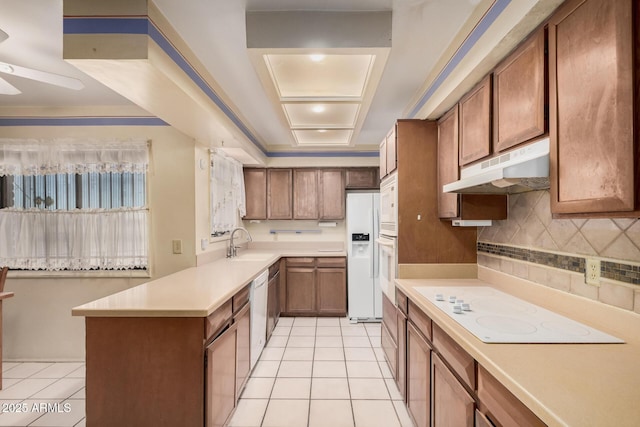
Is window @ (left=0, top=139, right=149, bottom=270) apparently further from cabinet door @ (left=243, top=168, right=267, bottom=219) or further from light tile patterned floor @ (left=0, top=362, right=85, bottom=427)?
cabinet door @ (left=243, top=168, right=267, bottom=219)

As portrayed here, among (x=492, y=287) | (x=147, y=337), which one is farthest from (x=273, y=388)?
(x=492, y=287)

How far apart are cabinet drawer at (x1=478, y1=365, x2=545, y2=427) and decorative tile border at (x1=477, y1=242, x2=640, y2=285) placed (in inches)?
27.2

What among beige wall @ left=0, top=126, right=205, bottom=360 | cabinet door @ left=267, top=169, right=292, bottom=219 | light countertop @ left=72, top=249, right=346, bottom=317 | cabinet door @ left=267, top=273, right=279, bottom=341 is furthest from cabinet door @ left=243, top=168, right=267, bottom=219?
light countertop @ left=72, top=249, right=346, bottom=317

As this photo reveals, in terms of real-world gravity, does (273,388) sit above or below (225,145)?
below

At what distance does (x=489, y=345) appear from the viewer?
3.64 feet

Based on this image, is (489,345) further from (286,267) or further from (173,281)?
(286,267)

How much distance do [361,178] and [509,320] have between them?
330 cm

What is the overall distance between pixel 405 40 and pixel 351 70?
0.38m

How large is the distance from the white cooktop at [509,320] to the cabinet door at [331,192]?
2715mm

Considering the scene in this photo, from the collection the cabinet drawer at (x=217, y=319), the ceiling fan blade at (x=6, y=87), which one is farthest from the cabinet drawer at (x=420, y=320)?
the ceiling fan blade at (x=6, y=87)

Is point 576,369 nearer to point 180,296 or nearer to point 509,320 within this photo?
point 509,320

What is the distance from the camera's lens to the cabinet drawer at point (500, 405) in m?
0.84

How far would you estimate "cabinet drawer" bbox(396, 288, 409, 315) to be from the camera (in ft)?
6.91

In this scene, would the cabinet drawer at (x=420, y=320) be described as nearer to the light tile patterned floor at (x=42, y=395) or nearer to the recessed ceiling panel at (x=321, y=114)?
the recessed ceiling panel at (x=321, y=114)
